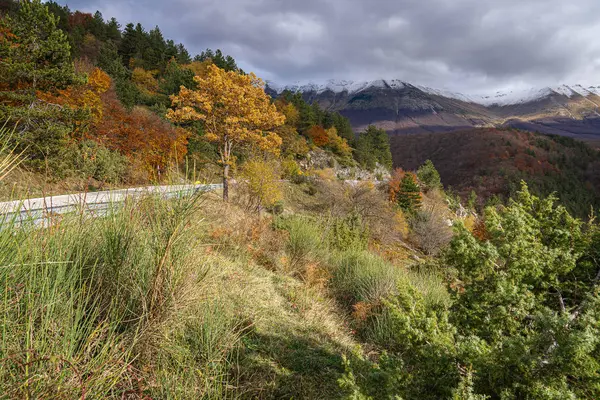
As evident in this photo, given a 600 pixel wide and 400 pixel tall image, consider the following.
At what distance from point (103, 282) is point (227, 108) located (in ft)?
35.9

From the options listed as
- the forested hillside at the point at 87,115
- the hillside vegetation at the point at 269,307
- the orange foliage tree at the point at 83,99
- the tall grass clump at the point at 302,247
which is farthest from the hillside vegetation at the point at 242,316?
the orange foliage tree at the point at 83,99

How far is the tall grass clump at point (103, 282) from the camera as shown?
4.76 ft

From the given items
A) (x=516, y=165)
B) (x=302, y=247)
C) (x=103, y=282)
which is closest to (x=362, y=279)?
(x=302, y=247)

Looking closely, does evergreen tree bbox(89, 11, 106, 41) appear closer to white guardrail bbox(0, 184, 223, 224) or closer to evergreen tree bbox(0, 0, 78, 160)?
evergreen tree bbox(0, 0, 78, 160)

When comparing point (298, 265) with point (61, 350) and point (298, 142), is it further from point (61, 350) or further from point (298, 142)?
point (298, 142)

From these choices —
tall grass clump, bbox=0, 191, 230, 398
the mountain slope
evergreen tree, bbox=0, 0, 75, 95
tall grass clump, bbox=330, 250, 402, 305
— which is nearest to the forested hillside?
evergreen tree, bbox=0, 0, 75, 95

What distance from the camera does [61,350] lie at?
1437 millimetres

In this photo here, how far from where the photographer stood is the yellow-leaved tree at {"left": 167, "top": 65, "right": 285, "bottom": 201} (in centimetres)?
1123

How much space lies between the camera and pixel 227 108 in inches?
464

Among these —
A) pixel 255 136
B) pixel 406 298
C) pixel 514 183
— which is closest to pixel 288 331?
pixel 406 298

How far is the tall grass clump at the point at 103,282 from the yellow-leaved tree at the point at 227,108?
947 cm

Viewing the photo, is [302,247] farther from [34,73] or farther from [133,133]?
[133,133]

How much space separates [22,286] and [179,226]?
2.88ft

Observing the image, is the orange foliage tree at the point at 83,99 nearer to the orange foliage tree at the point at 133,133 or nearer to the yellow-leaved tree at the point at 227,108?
the orange foliage tree at the point at 133,133
